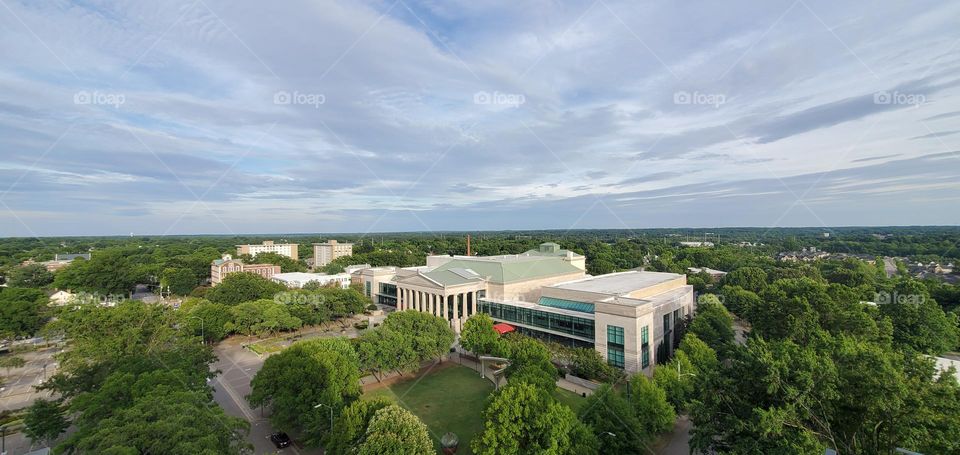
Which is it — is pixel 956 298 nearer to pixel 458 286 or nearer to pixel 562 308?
pixel 562 308

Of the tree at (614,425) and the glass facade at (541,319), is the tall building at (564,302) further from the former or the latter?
the tree at (614,425)

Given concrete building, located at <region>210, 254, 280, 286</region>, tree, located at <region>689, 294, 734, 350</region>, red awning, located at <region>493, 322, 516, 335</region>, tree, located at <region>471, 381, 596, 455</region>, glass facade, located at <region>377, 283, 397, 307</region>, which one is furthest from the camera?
concrete building, located at <region>210, 254, 280, 286</region>

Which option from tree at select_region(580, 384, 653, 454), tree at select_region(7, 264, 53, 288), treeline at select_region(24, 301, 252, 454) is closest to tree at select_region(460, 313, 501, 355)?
tree at select_region(580, 384, 653, 454)

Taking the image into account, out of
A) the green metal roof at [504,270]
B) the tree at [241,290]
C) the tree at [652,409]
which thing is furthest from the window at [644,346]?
the tree at [241,290]

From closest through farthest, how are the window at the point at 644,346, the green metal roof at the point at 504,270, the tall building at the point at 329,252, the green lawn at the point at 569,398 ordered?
the green lawn at the point at 569,398 → the window at the point at 644,346 → the green metal roof at the point at 504,270 → the tall building at the point at 329,252

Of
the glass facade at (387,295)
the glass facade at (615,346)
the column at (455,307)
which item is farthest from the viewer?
the glass facade at (387,295)

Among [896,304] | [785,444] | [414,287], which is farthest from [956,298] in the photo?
[414,287]

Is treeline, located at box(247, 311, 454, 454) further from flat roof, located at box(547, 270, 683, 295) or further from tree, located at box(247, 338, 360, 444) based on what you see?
flat roof, located at box(547, 270, 683, 295)

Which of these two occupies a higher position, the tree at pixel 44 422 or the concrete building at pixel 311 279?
the concrete building at pixel 311 279
